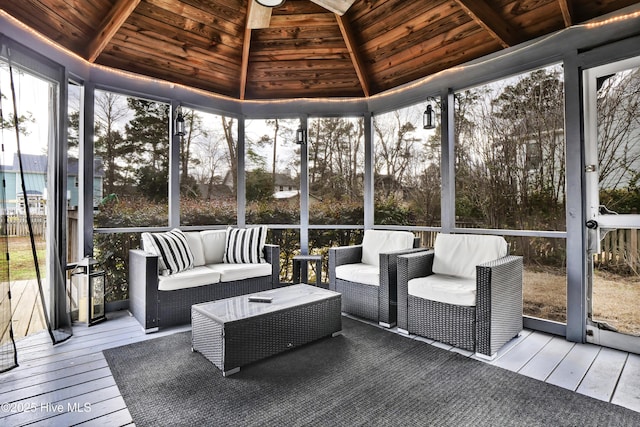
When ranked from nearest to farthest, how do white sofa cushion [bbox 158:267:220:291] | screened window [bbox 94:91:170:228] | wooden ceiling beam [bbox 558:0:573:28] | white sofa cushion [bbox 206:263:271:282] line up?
1. wooden ceiling beam [bbox 558:0:573:28]
2. white sofa cushion [bbox 158:267:220:291]
3. white sofa cushion [bbox 206:263:271:282]
4. screened window [bbox 94:91:170:228]

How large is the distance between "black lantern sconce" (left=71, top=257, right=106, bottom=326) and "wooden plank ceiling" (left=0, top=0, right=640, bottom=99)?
2.21 m

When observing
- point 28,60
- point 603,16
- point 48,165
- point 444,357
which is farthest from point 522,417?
point 28,60

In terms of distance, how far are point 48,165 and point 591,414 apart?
4.62 m

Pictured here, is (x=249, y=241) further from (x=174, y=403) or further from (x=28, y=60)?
(x=28, y=60)

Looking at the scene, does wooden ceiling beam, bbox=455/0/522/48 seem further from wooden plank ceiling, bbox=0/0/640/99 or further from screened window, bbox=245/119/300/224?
screened window, bbox=245/119/300/224

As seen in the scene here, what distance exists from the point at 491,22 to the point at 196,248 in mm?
3878

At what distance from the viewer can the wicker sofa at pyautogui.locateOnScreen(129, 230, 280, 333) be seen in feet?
10.8

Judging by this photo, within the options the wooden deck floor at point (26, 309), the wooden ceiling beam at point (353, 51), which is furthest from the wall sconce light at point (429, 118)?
the wooden deck floor at point (26, 309)

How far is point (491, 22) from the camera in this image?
3.23m

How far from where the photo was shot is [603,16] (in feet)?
9.43

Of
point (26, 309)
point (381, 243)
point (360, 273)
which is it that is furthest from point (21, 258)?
point (381, 243)

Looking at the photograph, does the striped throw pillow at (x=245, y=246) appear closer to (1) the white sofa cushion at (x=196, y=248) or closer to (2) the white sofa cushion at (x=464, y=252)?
(1) the white sofa cushion at (x=196, y=248)

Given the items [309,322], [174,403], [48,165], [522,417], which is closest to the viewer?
[522,417]

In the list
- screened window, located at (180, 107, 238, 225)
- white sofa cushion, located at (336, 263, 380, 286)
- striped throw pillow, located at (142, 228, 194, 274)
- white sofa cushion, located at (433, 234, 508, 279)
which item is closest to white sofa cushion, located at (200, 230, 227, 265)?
striped throw pillow, located at (142, 228, 194, 274)
